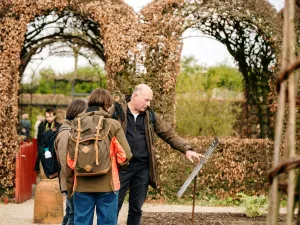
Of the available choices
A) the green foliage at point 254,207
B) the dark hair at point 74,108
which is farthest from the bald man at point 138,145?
the green foliage at point 254,207

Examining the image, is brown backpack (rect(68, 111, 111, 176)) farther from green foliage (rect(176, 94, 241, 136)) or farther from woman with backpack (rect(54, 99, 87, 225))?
green foliage (rect(176, 94, 241, 136))

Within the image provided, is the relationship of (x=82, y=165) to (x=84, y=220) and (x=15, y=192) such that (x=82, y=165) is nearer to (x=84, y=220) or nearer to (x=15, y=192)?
(x=84, y=220)

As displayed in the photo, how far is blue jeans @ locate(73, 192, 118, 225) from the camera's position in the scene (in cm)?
530

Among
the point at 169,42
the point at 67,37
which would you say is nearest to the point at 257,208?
the point at 169,42

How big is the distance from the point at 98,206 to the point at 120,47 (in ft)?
18.4

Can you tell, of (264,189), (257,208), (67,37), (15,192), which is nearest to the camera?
(257,208)

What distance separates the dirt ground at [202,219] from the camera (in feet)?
25.1

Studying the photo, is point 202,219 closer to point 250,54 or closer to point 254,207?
point 254,207

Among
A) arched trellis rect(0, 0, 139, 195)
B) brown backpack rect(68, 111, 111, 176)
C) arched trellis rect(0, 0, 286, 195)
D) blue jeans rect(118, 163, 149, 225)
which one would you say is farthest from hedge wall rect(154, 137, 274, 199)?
brown backpack rect(68, 111, 111, 176)

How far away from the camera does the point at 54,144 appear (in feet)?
21.4

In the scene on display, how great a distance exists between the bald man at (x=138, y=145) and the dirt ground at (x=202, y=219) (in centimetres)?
150

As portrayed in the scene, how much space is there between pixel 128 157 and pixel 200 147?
5.65m

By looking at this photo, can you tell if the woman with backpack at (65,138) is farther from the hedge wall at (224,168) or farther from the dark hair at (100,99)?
the hedge wall at (224,168)

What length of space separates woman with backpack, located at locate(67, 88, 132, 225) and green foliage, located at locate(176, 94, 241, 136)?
12.3 metres
